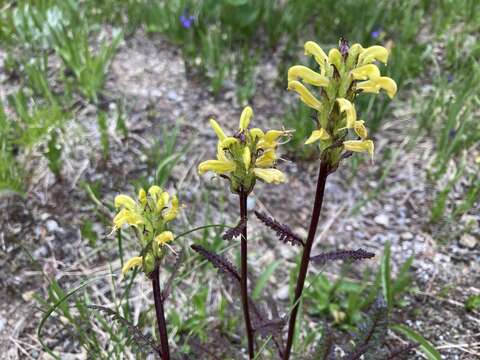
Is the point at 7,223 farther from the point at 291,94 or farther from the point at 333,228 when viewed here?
the point at 291,94

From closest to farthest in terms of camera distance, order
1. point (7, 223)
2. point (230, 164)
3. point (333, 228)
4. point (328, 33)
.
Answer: point (230, 164) < point (7, 223) < point (333, 228) < point (328, 33)

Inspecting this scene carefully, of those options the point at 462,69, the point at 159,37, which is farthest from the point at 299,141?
the point at 159,37

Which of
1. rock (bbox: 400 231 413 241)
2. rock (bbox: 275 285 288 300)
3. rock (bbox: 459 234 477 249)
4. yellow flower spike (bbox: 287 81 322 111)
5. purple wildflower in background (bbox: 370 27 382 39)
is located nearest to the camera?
yellow flower spike (bbox: 287 81 322 111)

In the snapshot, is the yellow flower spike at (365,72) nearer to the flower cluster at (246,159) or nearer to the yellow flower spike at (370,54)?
the yellow flower spike at (370,54)

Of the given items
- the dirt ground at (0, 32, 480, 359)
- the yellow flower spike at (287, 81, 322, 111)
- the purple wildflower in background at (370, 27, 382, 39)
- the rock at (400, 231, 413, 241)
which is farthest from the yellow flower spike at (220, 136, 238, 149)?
the purple wildflower in background at (370, 27, 382, 39)

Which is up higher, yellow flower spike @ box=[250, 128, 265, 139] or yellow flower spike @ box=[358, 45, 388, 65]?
yellow flower spike @ box=[358, 45, 388, 65]

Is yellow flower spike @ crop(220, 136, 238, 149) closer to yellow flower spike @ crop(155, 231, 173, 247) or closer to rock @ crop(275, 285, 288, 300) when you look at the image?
yellow flower spike @ crop(155, 231, 173, 247)

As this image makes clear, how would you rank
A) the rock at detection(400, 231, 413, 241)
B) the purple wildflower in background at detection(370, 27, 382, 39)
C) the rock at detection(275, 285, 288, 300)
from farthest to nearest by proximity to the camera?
the purple wildflower in background at detection(370, 27, 382, 39) < the rock at detection(400, 231, 413, 241) < the rock at detection(275, 285, 288, 300)
